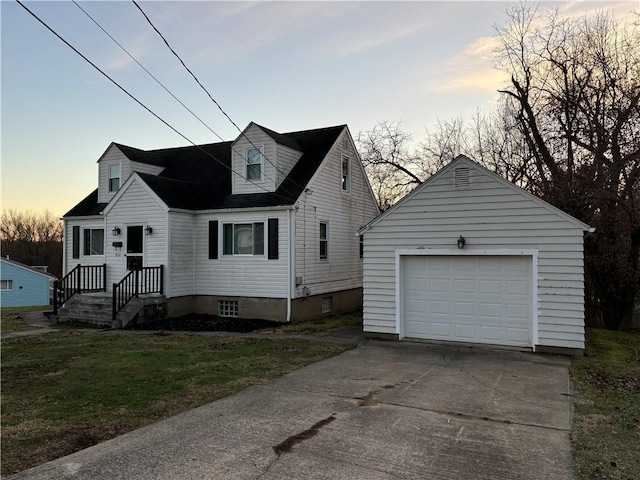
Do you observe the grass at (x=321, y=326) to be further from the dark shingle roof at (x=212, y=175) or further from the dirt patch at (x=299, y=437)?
the dirt patch at (x=299, y=437)

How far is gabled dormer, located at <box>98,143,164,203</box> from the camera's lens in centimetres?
1759

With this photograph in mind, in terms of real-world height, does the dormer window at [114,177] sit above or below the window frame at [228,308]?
above

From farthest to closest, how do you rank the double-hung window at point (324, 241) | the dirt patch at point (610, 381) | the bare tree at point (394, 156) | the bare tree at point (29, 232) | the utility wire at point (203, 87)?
the bare tree at point (29, 232) < the bare tree at point (394, 156) < the double-hung window at point (324, 241) < the utility wire at point (203, 87) < the dirt patch at point (610, 381)

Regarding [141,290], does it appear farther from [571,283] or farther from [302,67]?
[571,283]

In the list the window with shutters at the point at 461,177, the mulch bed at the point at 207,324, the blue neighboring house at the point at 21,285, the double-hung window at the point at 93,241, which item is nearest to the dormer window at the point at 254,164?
the mulch bed at the point at 207,324

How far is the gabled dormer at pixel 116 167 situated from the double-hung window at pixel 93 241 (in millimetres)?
1333

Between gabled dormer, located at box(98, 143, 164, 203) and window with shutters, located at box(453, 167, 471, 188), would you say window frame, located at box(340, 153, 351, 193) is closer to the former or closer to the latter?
window with shutters, located at box(453, 167, 471, 188)

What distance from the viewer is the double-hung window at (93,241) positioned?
1752 centimetres

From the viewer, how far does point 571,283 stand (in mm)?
9305

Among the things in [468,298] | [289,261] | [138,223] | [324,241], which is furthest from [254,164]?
[468,298]

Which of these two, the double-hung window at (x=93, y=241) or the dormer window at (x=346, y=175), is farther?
the dormer window at (x=346, y=175)

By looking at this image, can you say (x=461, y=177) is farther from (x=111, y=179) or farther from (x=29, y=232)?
(x=29, y=232)

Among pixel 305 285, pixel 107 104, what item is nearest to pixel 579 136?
pixel 305 285

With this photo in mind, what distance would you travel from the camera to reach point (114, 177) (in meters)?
17.9
